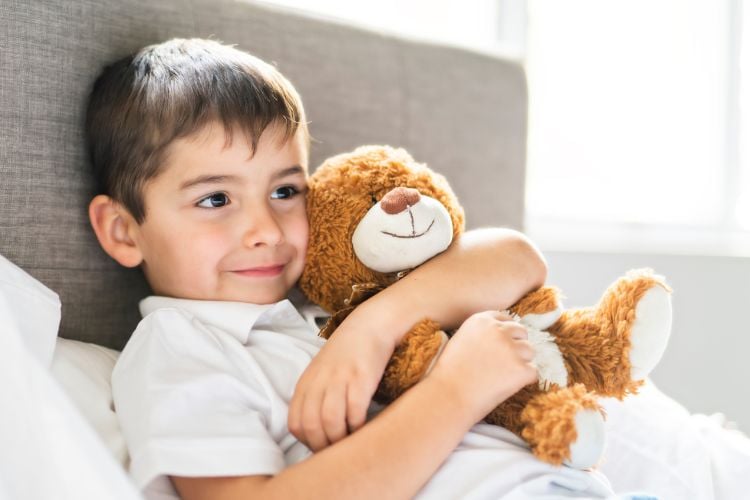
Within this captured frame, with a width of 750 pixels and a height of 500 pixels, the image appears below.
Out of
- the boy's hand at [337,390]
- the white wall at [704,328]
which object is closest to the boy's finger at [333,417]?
the boy's hand at [337,390]

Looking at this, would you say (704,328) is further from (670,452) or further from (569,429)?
(569,429)

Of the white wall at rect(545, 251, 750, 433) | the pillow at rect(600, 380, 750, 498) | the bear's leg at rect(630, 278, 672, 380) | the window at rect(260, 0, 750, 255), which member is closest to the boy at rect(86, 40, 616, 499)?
the bear's leg at rect(630, 278, 672, 380)

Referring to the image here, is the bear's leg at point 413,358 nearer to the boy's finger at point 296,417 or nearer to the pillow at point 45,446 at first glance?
the boy's finger at point 296,417

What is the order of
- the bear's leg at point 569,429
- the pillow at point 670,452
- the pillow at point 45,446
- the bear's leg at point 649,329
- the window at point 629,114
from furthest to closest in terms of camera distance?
the window at point 629,114 < the pillow at point 670,452 < the bear's leg at point 649,329 < the bear's leg at point 569,429 < the pillow at point 45,446

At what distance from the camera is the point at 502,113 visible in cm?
142

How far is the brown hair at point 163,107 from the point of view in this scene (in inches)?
34.1

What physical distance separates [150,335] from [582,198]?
1.62 m

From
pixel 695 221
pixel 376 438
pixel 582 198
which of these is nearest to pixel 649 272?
pixel 376 438

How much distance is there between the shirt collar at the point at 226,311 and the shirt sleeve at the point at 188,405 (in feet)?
0.08

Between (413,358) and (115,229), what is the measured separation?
0.43 meters

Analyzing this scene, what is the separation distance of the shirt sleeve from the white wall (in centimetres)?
148

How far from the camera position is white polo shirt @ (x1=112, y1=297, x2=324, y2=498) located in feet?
2.25

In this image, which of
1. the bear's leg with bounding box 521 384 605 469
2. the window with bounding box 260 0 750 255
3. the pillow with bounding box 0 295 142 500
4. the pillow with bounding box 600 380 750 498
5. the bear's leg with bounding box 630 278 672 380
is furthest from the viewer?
the window with bounding box 260 0 750 255

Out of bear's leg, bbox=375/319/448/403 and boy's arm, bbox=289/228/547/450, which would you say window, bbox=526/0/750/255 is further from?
bear's leg, bbox=375/319/448/403
